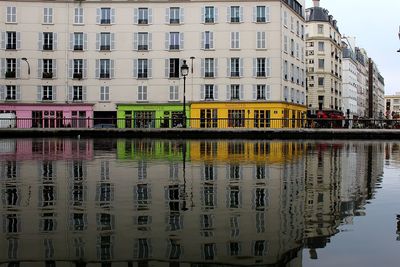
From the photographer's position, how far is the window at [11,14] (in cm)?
5597

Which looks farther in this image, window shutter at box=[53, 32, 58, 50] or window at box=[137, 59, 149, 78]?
window at box=[137, 59, 149, 78]

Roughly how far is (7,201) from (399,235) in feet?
15.8

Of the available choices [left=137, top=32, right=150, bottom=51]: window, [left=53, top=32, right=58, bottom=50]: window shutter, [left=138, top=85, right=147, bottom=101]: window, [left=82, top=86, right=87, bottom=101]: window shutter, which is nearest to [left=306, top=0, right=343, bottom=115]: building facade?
[left=138, top=85, right=147, bottom=101]: window

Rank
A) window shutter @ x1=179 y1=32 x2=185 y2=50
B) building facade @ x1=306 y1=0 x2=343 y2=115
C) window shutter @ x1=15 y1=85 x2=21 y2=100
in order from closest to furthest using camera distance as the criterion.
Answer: window shutter @ x1=15 y1=85 x2=21 y2=100, window shutter @ x1=179 y1=32 x2=185 y2=50, building facade @ x1=306 y1=0 x2=343 y2=115

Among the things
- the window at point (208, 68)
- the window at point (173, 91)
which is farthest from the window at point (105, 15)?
the window at point (208, 68)

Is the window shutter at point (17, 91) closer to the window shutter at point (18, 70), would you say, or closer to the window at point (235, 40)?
the window shutter at point (18, 70)

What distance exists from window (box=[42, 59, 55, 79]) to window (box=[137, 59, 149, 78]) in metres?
9.16

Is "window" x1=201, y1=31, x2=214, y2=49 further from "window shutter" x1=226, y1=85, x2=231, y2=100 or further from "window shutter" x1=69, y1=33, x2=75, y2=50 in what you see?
"window shutter" x1=69, y1=33, x2=75, y2=50

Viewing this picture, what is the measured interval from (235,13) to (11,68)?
24386 millimetres

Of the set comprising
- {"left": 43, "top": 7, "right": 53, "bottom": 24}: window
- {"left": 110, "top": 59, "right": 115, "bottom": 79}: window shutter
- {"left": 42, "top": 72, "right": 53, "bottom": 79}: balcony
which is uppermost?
{"left": 43, "top": 7, "right": 53, "bottom": 24}: window

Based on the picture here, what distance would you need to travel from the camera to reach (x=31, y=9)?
56.1 m

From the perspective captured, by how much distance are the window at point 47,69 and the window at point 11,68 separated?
9.87ft

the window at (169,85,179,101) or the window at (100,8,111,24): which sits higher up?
the window at (100,8,111,24)

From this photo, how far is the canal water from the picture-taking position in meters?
4.26
